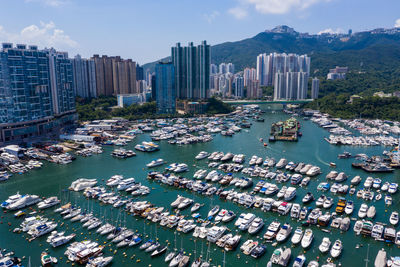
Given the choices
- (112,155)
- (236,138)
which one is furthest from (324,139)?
(112,155)

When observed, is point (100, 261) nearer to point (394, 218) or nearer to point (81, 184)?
point (81, 184)

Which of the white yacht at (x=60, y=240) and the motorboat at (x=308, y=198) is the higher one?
the motorboat at (x=308, y=198)

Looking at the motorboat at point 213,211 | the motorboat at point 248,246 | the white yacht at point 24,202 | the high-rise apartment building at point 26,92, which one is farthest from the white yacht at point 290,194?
the high-rise apartment building at point 26,92

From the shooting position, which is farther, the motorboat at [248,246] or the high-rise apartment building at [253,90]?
the high-rise apartment building at [253,90]

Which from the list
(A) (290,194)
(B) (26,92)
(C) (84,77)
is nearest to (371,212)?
(A) (290,194)

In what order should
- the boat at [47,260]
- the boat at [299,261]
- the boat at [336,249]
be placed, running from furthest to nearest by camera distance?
the boat at [336,249]
the boat at [47,260]
the boat at [299,261]

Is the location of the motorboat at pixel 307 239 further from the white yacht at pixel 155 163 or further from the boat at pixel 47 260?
the white yacht at pixel 155 163

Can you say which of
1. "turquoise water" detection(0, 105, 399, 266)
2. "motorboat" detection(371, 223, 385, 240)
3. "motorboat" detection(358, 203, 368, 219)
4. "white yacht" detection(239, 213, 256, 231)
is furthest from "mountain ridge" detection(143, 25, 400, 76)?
"white yacht" detection(239, 213, 256, 231)
